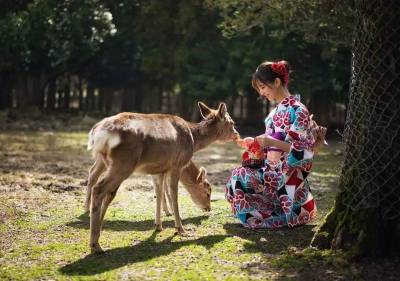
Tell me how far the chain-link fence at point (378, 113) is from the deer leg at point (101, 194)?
219cm

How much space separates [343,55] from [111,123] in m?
13.4

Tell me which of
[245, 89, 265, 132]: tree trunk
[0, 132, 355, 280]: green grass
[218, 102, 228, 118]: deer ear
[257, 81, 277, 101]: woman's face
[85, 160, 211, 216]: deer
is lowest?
[0, 132, 355, 280]: green grass

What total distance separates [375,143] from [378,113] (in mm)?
266

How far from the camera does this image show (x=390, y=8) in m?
5.48

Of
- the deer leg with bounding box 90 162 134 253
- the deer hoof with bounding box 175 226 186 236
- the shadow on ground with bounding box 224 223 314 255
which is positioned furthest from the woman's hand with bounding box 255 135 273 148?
the deer leg with bounding box 90 162 134 253

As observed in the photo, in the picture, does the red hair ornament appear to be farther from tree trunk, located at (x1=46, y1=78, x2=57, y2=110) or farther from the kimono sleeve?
tree trunk, located at (x1=46, y1=78, x2=57, y2=110)

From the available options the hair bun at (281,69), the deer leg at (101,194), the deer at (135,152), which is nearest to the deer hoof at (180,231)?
the deer at (135,152)

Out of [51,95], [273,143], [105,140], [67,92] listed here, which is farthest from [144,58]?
[105,140]

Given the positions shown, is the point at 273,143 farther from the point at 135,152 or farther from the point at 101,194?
the point at 101,194

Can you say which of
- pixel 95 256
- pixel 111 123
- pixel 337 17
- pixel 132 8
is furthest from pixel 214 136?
pixel 132 8

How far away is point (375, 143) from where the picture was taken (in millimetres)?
5590

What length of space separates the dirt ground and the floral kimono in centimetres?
19

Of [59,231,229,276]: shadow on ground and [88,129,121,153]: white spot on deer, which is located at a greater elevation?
[88,129,121,153]: white spot on deer

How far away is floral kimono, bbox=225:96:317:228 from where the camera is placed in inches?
265
